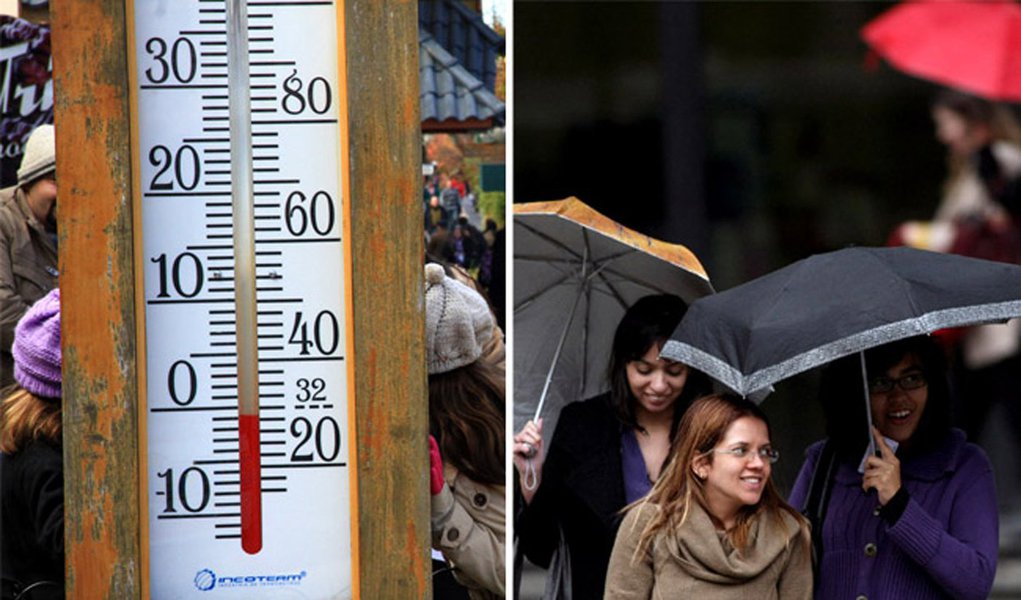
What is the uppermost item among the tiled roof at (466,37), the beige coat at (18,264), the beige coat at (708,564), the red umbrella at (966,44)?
the red umbrella at (966,44)

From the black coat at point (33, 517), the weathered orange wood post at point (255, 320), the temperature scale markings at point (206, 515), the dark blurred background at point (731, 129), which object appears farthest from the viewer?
the dark blurred background at point (731, 129)

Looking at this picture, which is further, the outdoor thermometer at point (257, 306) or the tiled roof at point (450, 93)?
the tiled roof at point (450, 93)

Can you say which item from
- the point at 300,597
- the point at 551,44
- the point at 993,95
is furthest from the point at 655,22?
the point at 300,597

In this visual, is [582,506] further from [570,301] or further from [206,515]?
[206,515]

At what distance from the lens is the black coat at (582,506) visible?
4652mm

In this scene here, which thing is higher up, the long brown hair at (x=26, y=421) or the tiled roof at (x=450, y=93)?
the tiled roof at (x=450, y=93)

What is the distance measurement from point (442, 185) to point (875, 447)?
3.53ft

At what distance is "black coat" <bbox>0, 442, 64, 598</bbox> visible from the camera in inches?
171

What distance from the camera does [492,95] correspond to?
4.40 metres

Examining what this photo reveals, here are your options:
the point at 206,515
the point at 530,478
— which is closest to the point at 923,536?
the point at 530,478

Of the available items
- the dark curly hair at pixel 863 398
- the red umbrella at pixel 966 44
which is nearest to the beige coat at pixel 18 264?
the dark curly hair at pixel 863 398

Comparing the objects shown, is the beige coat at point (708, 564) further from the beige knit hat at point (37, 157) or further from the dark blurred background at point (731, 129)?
the dark blurred background at point (731, 129)

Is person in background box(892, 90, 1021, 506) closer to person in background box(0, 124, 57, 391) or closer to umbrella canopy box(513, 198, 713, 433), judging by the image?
umbrella canopy box(513, 198, 713, 433)

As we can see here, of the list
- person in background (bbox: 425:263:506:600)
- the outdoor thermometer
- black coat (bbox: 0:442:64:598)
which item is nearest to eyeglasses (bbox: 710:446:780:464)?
person in background (bbox: 425:263:506:600)
